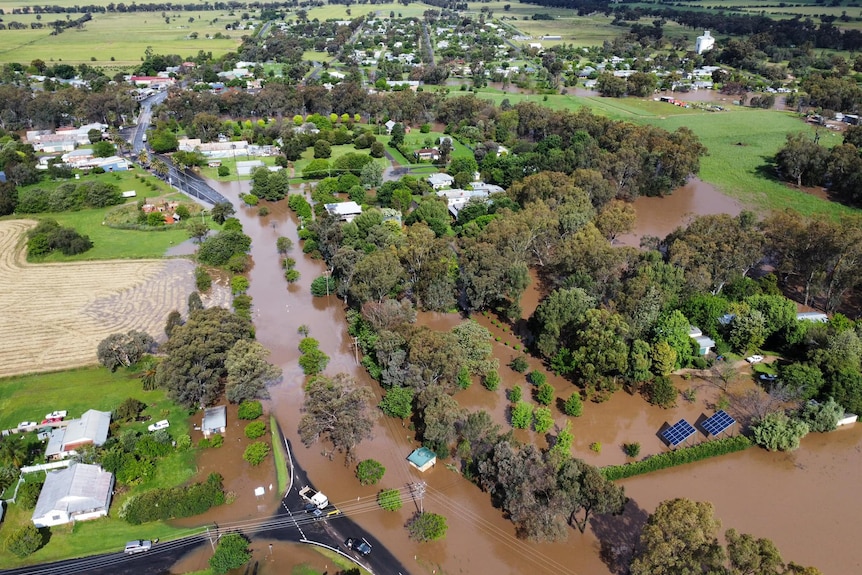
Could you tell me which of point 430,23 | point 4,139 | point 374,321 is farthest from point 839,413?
point 430,23

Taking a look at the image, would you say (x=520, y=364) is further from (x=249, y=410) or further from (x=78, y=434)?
(x=78, y=434)

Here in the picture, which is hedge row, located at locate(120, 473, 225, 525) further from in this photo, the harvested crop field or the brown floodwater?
the harvested crop field

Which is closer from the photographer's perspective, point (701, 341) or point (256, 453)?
point (256, 453)

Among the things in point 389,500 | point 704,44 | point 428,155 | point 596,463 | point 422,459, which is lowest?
point 596,463

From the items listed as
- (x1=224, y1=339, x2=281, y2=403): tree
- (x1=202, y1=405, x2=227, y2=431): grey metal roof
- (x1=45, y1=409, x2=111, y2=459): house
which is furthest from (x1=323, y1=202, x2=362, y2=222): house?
(x1=45, y1=409, x2=111, y2=459): house

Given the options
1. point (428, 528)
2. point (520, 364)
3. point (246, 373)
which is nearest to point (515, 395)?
point (520, 364)

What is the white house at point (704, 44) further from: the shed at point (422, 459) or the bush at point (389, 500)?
the bush at point (389, 500)
